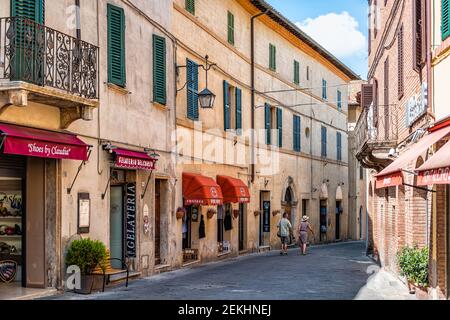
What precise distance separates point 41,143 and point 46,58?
1.45 m

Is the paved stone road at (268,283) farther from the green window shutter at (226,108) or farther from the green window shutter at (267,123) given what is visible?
the green window shutter at (267,123)

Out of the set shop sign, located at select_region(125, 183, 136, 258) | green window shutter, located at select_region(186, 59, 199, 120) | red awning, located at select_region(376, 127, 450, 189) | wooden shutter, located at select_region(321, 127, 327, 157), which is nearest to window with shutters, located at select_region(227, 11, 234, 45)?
green window shutter, located at select_region(186, 59, 199, 120)

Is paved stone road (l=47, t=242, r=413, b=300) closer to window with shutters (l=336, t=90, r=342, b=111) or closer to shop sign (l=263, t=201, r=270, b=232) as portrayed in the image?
shop sign (l=263, t=201, r=270, b=232)

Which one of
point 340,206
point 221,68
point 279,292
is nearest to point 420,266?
point 279,292

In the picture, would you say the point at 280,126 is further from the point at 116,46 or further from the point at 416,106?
the point at 416,106

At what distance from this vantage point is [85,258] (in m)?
14.9

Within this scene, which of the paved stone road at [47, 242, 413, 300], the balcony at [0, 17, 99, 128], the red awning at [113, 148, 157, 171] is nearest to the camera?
the balcony at [0, 17, 99, 128]

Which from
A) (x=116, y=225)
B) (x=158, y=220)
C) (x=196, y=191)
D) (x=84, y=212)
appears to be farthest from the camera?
(x=196, y=191)

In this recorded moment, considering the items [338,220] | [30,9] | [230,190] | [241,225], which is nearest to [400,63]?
[230,190]

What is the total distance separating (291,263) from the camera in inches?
914

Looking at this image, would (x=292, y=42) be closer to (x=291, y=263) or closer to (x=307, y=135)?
(x=307, y=135)

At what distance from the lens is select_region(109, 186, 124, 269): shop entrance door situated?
1794cm

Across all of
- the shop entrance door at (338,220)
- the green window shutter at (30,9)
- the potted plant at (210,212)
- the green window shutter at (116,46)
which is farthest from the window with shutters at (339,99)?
the green window shutter at (30,9)

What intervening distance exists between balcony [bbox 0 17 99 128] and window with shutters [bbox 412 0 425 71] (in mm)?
6192
